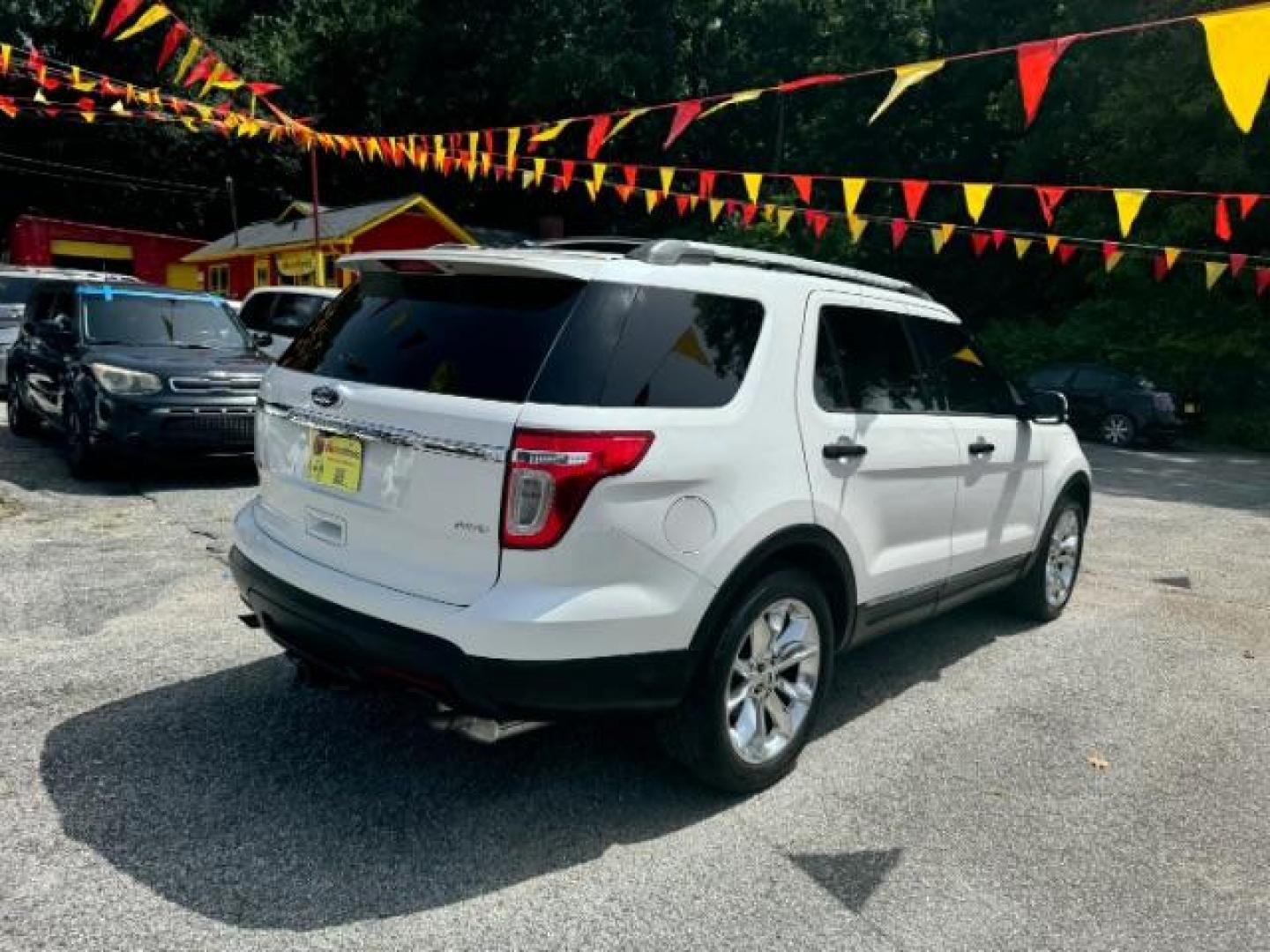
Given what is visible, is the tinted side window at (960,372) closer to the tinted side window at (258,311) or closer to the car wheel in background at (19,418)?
the car wheel in background at (19,418)

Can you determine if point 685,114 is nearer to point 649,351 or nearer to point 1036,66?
point 1036,66

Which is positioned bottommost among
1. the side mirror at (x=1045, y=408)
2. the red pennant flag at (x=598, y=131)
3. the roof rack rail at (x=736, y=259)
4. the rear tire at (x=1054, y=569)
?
the rear tire at (x=1054, y=569)

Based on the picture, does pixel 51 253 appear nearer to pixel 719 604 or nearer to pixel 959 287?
pixel 959 287

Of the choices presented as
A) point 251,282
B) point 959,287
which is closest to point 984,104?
point 959,287

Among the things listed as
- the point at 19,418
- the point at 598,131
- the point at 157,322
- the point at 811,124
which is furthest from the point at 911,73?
the point at 811,124

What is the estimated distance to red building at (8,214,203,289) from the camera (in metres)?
38.7

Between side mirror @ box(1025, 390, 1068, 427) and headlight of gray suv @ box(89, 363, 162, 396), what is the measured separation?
634cm

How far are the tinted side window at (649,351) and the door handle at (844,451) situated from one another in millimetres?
484

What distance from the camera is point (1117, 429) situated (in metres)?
17.9

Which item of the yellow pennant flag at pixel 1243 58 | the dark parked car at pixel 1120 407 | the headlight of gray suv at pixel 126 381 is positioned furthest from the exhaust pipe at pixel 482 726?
the dark parked car at pixel 1120 407

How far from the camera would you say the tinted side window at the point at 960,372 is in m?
4.34

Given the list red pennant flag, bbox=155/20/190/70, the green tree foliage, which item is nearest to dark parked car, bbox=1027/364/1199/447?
the green tree foliage

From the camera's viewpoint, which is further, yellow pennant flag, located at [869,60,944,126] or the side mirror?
yellow pennant flag, located at [869,60,944,126]

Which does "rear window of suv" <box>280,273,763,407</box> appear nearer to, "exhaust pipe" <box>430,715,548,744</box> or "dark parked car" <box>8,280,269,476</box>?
"exhaust pipe" <box>430,715,548,744</box>
